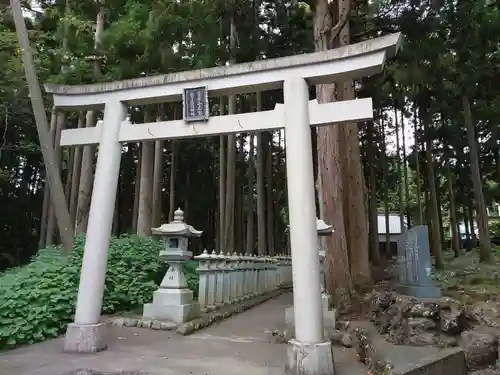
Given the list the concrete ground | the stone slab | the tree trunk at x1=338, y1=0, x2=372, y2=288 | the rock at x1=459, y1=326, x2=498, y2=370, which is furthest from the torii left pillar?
the tree trunk at x1=338, y1=0, x2=372, y2=288

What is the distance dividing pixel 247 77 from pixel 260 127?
71 centimetres

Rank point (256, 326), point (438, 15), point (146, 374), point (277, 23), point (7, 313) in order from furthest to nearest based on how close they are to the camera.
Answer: point (277, 23), point (438, 15), point (256, 326), point (7, 313), point (146, 374)

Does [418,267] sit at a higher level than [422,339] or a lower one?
higher

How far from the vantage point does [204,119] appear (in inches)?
204

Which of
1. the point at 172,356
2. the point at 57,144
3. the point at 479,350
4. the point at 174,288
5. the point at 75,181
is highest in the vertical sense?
the point at 57,144

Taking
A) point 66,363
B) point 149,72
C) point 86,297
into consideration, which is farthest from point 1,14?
point 66,363

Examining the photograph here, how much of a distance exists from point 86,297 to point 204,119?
8.89 feet

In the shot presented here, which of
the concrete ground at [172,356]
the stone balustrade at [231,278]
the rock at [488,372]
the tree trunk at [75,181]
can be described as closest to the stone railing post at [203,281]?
the stone balustrade at [231,278]

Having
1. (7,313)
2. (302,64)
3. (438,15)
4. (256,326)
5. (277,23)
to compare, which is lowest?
(256,326)

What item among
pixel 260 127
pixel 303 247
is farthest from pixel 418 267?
pixel 260 127

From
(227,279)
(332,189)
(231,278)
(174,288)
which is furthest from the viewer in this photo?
(231,278)

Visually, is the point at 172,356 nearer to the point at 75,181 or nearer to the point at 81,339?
the point at 81,339

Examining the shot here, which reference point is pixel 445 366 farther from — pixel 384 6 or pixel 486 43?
pixel 486 43

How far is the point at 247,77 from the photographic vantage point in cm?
514
